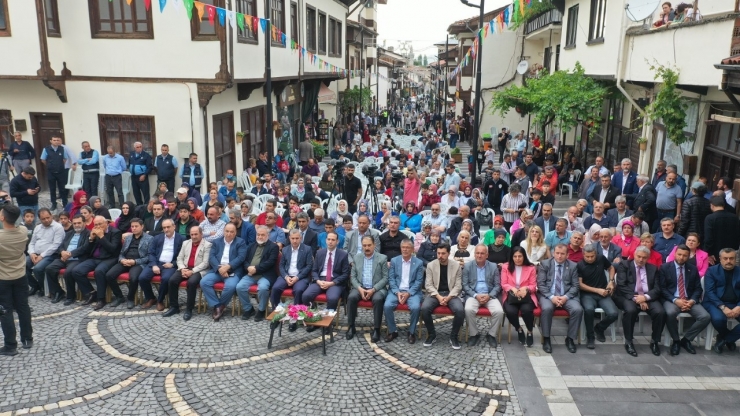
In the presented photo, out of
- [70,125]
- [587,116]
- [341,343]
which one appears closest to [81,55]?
[70,125]

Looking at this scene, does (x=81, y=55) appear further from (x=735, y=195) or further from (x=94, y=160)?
(x=735, y=195)

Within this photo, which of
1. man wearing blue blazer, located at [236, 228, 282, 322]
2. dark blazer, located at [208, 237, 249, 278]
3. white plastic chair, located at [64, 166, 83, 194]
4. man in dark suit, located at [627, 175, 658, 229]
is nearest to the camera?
man wearing blue blazer, located at [236, 228, 282, 322]

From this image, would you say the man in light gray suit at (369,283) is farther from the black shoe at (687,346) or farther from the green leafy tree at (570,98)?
the green leafy tree at (570,98)

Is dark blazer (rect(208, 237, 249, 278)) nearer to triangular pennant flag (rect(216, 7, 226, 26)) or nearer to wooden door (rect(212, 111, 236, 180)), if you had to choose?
triangular pennant flag (rect(216, 7, 226, 26))

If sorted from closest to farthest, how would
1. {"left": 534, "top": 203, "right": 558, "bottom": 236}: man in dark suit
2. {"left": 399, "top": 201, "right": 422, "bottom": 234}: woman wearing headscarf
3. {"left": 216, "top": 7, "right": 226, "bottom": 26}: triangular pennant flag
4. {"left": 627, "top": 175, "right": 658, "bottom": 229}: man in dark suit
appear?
{"left": 534, "top": 203, "right": 558, "bottom": 236}: man in dark suit → {"left": 627, "top": 175, "right": 658, "bottom": 229}: man in dark suit → {"left": 399, "top": 201, "right": 422, "bottom": 234}: woman wearing headscarf → {"left": 216, "top": 7, "right": 226, "bottom": 26}: triangular pennant flag

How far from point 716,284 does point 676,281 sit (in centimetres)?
48

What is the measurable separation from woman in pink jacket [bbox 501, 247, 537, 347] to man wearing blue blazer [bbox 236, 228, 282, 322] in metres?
3.37

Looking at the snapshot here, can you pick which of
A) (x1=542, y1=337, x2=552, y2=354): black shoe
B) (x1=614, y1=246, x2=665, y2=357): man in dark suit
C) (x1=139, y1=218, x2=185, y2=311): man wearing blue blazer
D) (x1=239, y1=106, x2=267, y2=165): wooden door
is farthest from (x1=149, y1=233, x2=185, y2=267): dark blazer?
(x1=239, y1=106, x2=267, y2=165): wooden door

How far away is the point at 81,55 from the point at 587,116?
12646mm

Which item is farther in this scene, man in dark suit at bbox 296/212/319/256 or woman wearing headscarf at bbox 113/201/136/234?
woman wearing headscarf at bbox 113/201/136/234

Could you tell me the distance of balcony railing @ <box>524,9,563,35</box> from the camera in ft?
68.7

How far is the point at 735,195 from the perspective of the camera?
8750mm

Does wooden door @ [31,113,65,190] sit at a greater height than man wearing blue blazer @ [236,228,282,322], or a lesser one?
greater

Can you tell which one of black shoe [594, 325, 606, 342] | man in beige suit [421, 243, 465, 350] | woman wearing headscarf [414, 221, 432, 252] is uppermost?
woman wearing headscarf [414, 221, 432, 252]
